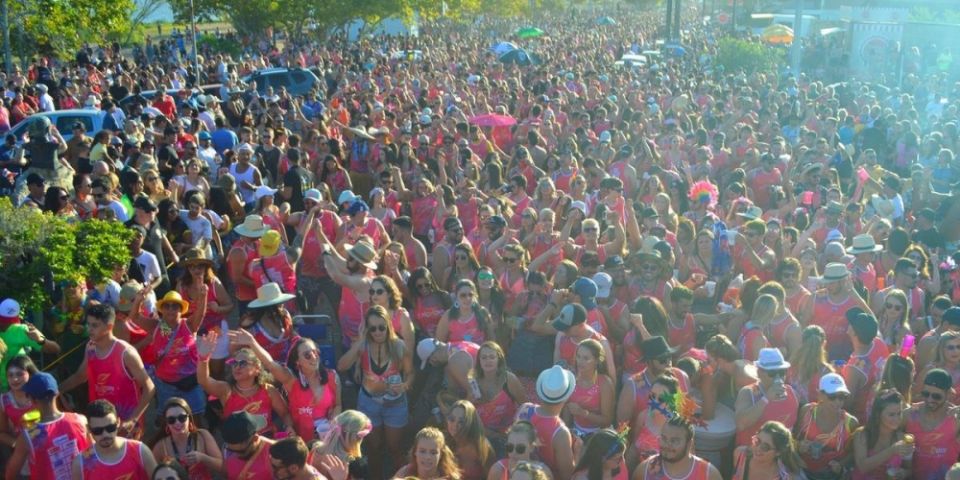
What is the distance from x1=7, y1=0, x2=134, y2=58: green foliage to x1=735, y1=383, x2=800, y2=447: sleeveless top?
24.6 m

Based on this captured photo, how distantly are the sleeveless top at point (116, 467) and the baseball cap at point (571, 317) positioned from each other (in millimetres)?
2660

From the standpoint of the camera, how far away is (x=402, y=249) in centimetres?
768

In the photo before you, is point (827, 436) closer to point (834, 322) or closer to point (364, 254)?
point (834, 322)

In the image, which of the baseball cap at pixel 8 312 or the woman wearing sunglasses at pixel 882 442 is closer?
the woman wearing sunglasses at pixel 882 442

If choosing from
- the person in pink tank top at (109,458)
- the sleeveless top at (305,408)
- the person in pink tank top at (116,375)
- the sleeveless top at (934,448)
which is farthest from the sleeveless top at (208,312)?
the sleeveless top at (934,448)

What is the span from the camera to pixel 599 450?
4.80 m

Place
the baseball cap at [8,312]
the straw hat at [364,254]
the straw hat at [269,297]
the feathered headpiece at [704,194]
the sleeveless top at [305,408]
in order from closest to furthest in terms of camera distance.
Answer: the sleeveless top at [305,408]
the baseball cap at [8,312]
the straw hat at [269,297]
the straw hat at [364,254]
the feathered headpiece at [704,194]

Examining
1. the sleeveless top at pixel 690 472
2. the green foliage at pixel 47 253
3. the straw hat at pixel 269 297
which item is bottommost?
the sleeveless top at pixel 690 472

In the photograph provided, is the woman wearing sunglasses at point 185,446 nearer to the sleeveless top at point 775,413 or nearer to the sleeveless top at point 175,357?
the sleeveless top at point 175,357

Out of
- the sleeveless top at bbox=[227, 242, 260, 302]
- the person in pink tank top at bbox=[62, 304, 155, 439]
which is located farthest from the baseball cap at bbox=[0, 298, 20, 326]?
the sleeveless top at bbox=[227, 242, 260, 302]

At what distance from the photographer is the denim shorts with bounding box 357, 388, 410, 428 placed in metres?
6.08

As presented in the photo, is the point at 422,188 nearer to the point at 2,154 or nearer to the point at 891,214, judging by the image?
the point at 891,214

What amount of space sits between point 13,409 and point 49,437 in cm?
60

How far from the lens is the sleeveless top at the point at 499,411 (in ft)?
A: 19.0
